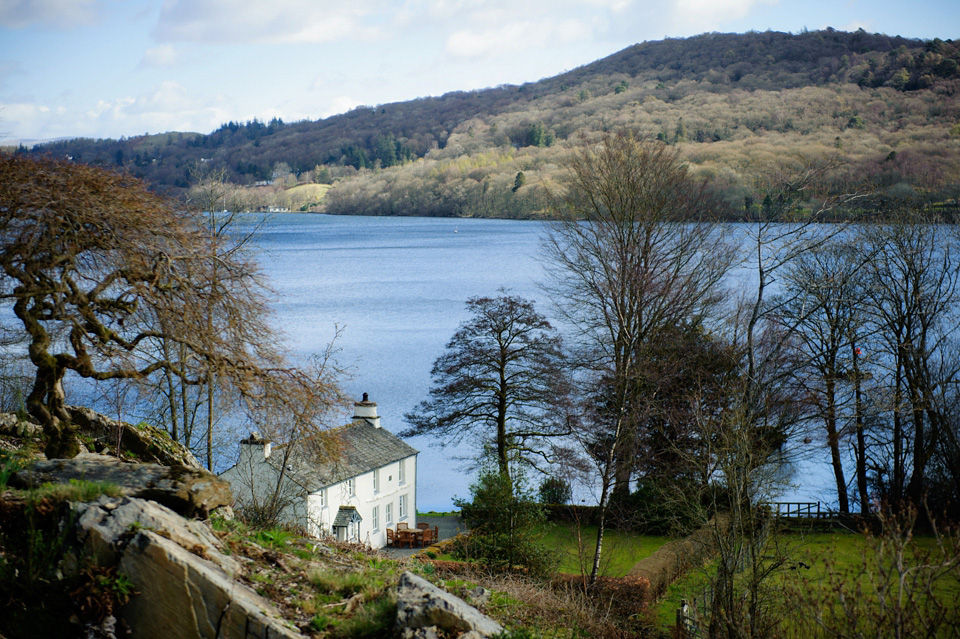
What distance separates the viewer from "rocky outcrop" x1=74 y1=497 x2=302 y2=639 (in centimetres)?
621

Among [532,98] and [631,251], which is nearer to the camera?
[631,251]

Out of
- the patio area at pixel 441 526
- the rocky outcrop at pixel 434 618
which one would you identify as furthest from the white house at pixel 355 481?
the rocky outcrop at pixel 434 618

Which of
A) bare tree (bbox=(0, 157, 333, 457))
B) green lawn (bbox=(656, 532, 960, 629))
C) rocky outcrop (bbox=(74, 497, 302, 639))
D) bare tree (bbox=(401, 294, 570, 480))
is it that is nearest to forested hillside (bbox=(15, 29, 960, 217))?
bare tree (bbox=(401, 294, 570, 480))

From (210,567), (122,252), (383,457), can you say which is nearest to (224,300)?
(122,252)

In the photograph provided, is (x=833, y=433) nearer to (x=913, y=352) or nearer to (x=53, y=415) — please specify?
(x=913, y=352)

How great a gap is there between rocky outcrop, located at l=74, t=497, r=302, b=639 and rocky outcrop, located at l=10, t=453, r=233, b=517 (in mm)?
1027

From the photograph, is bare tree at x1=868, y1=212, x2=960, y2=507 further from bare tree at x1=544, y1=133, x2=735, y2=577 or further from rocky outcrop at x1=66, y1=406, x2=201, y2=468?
rocky outcrop at x1=66, y1=406, x2=201, y2=468

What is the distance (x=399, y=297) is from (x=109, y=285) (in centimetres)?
5208

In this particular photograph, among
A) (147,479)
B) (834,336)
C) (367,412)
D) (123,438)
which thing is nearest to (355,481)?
(367,412)

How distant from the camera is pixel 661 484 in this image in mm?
24828

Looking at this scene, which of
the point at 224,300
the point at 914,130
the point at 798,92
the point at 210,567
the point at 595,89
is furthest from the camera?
Result: the point at 595,89

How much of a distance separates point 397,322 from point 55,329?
→ 4302 cm

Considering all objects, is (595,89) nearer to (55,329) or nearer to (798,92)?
(798,92)

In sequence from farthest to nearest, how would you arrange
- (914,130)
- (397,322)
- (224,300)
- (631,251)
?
(914,130) < (397,322) < (631,251) < (224,300)
